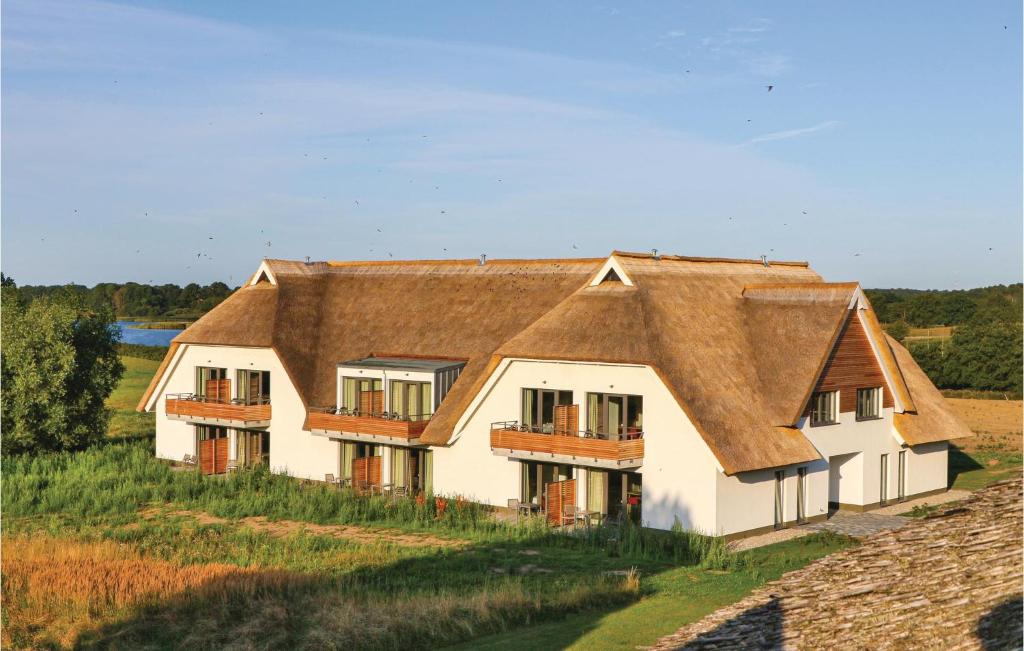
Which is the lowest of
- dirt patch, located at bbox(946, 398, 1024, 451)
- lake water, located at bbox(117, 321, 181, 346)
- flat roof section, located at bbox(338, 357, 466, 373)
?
dirt patch, located at bbox(946, 398, 1024, 451)

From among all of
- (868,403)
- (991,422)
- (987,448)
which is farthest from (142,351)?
(868,403)

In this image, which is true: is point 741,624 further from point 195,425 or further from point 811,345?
point 195,425

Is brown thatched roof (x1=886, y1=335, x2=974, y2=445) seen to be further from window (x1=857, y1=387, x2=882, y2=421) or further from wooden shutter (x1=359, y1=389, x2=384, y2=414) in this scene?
wooden shutter (x1=359, y1=389, x2=384, y2=414)

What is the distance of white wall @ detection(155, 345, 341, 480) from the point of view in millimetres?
40344

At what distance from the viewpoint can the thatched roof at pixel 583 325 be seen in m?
31.2

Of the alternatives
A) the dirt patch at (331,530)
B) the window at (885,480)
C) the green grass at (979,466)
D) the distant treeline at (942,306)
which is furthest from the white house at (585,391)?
the distant treeline at (942,306)

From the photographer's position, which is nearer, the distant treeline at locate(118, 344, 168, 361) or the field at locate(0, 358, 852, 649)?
the field at locate(0, 358, 852, 649)

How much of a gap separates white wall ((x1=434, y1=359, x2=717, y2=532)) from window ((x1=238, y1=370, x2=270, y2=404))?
32.3 feet

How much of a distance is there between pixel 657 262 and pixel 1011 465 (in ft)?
60.1

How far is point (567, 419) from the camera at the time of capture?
3281cm

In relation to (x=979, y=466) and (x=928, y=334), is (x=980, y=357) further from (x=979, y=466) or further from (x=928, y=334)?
(x=979, y=466)

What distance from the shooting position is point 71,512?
34.1 m

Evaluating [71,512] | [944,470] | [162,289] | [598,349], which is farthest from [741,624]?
[162,289]

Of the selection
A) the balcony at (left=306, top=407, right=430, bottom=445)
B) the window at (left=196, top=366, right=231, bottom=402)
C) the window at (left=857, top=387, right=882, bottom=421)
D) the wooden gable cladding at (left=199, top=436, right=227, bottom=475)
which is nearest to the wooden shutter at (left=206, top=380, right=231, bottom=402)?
the window at (left=196, top=366, right=231, bottom=402)
